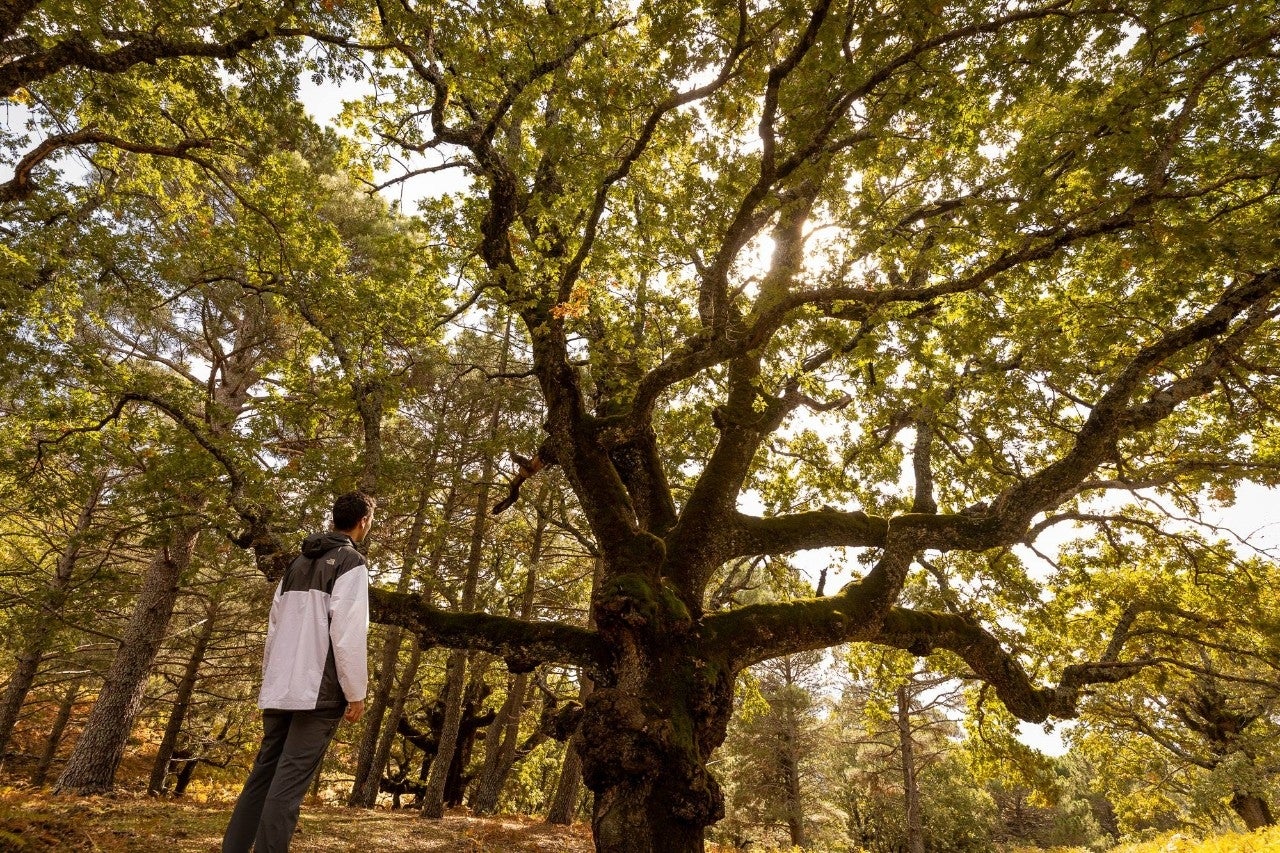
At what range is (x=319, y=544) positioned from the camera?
3.71 metres

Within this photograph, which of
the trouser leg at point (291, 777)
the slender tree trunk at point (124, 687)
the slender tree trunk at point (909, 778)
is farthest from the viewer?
the slender tree trunk at point (909, 778)

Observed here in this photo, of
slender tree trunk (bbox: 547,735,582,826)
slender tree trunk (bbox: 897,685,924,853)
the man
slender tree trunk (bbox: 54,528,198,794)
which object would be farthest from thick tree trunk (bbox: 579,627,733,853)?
slender tree trunk (bbox: 897,685,924,853)

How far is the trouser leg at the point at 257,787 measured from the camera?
3.17 meters

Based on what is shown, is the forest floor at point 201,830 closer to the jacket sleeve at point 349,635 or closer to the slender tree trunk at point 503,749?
the slender tree trunk at point 503,749

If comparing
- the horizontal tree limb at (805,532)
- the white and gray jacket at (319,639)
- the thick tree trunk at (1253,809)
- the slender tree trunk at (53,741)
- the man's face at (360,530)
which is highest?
the horizontal tree limb at (805,532)

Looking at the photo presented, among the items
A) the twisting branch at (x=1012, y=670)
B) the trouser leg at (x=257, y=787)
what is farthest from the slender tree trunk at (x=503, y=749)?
the trouser leg at (x=257, y=787)

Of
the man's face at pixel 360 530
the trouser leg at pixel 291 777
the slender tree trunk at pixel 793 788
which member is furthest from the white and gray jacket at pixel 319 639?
the slender tree trunk at pixel 793 788

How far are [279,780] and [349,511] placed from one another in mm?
1694

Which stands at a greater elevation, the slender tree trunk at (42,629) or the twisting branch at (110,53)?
the twisting branch at (110,53)

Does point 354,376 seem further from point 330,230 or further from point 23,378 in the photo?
point 23,378

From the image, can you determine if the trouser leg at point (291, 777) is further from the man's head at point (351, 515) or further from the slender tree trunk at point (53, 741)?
the slender tree trunk at point (53, 741)

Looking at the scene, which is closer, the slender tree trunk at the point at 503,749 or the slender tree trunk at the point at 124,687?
the slender tree trunk at the point at 124,687

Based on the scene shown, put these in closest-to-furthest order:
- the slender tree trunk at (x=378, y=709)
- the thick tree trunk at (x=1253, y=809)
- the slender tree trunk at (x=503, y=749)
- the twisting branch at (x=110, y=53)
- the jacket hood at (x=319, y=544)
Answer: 1. the jacket hood at (x=319, y=544)
2. the twisting branch at (x=110, y=53)
3. the slender tree trunk at (x=378, y=709)
4. the slender tree trunk at (x=503, y=749)
5. the thick tree trunk at (x=1253, y=809)

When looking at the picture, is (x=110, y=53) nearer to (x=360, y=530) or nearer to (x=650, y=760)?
(x=360, y=530)
